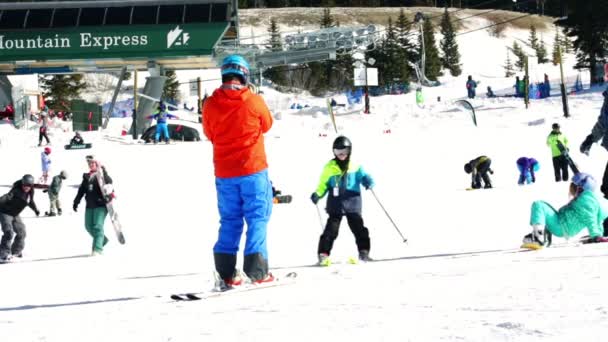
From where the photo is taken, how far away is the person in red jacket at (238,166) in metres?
5.96

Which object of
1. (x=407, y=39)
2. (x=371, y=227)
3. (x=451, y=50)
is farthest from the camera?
(x=451, y=50)

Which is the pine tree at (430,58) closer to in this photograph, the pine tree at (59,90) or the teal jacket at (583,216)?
the pine tree at (59,90)

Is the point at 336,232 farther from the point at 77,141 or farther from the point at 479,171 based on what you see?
the point at 77,141

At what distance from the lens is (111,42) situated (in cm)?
4253

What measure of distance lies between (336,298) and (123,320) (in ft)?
3.88

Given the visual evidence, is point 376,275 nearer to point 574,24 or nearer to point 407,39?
point 574,24

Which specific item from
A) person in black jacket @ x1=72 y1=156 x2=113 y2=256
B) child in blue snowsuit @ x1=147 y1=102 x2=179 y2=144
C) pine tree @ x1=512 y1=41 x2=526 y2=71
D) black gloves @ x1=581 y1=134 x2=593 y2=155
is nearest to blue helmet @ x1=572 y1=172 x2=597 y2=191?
black gloves @ x1=581 y1=134 x2=593 y2=155

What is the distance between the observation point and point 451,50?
316 ft

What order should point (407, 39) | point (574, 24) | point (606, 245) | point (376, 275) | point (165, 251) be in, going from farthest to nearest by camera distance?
point (407, 39)
point (574, 24)
point (165, 251)
point (606, 245)
point (376, 275)

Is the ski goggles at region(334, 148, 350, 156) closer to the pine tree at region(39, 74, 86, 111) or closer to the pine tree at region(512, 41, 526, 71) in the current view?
the pine tree at region(39, 74, 86, 111)

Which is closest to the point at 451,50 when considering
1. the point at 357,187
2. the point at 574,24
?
the point at 574,24

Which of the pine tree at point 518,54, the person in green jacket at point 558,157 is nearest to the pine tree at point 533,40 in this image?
the pine tree at point 518,54

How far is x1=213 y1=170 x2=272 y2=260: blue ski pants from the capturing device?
5953 millimetres

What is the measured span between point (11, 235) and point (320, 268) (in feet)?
18.3
